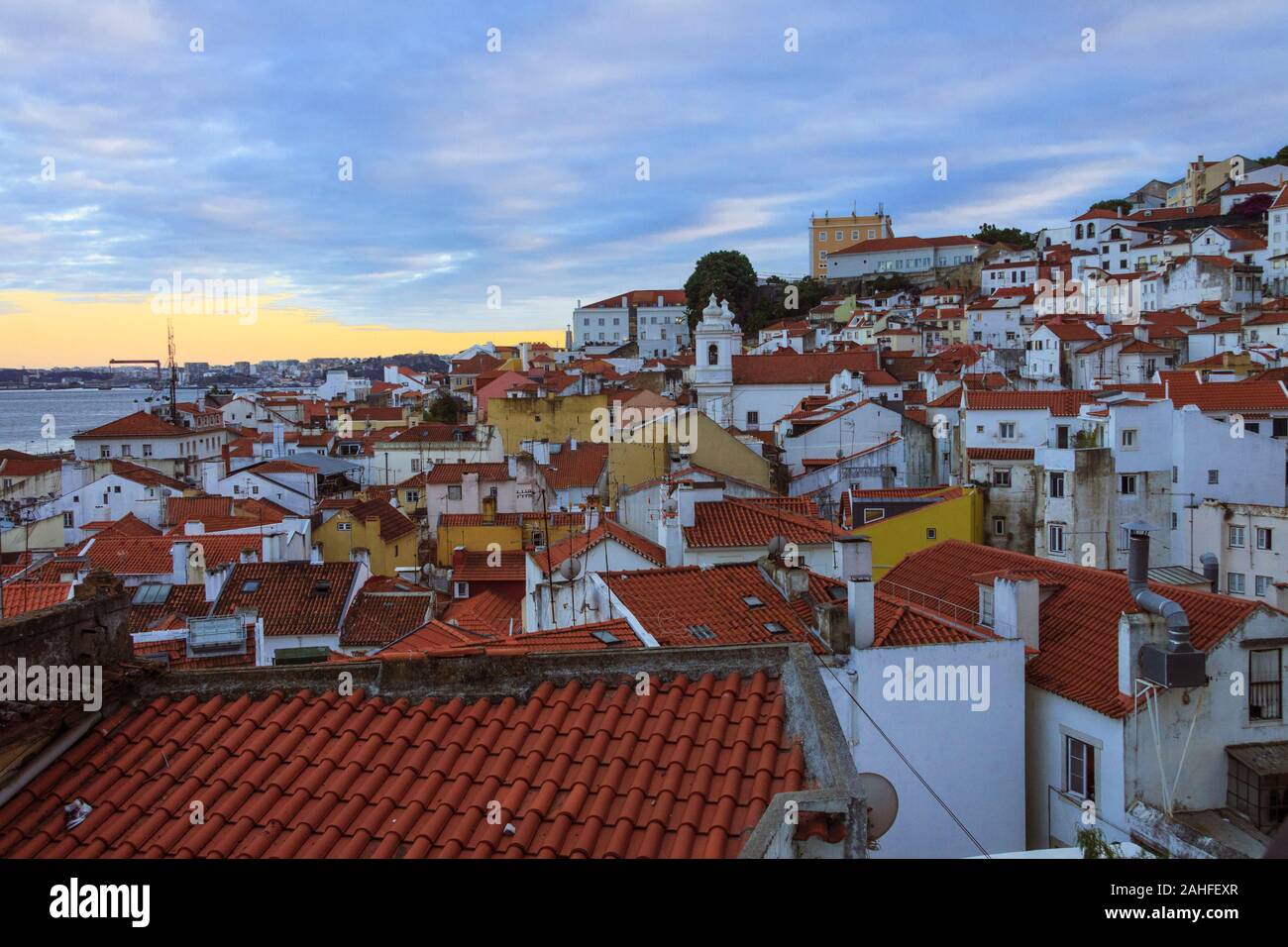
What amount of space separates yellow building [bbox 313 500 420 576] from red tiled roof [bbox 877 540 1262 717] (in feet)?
54.4

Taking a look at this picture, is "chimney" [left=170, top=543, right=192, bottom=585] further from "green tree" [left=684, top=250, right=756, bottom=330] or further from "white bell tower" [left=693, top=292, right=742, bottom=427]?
"green tree" [left=684, top=250, right=756, bottom=330]

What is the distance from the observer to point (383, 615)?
20281 millimetres

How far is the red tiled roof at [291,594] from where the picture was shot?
19266mm

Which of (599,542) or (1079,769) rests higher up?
(599,542)

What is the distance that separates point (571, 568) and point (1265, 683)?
10497 millimetres

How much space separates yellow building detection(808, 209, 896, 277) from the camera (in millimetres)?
127062

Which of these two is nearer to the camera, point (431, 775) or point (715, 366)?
point (431, 775)

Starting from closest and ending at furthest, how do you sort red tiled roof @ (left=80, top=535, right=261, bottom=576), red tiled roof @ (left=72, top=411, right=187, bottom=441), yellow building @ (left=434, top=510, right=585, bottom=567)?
1. red tiled roof @ (left=80, top=535, right=261, bottom=576)
2. yellow building @ (left=434, top=510, right=585, bottom=567)
3. red tiled roof @ (left=72, top=411, right=187, bottom=441)

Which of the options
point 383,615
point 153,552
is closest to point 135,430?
point 153,552

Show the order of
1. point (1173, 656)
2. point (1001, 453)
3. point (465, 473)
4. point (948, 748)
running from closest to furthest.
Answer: point (1173, 656) → point (948, 748) → point (1001, 453) → point (465, 473)

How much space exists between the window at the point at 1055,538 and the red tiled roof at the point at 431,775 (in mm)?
25811

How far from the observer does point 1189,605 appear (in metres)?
13.8

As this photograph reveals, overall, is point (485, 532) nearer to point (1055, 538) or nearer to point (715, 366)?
point (1055, 538)

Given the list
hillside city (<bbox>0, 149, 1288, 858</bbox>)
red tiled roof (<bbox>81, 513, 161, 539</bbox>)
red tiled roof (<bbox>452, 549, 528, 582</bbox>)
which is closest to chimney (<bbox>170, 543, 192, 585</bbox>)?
hillside city (<bbox>0, 149, 1288, 858</bbox>)
